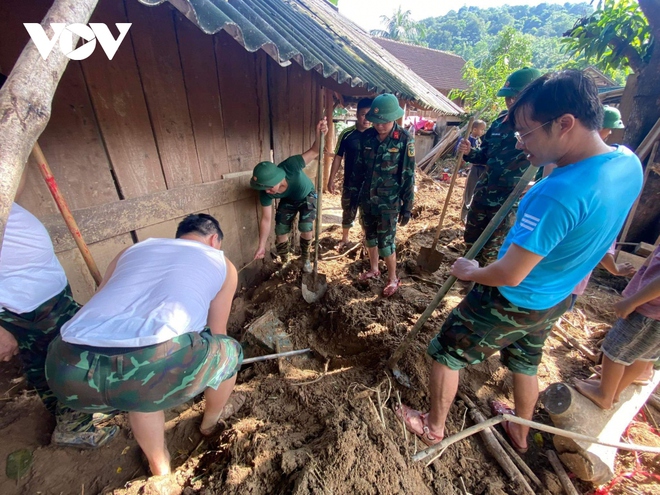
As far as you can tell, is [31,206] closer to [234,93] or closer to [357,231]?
[234,93]

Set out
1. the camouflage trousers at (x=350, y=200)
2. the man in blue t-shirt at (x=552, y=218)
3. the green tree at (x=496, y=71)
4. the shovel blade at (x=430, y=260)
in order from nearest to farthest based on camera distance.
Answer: the man in blue t-shirt at (x=552, y=218)
the camouflage trousers at (x=350, y=200)
the shovel blade at (x=430, y=260)
the green tree at (x=496, y=71)

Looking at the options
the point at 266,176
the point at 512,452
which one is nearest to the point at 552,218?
the point at 512,452

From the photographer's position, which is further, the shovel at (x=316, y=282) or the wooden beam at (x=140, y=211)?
the shovel at (x=316, y=282)

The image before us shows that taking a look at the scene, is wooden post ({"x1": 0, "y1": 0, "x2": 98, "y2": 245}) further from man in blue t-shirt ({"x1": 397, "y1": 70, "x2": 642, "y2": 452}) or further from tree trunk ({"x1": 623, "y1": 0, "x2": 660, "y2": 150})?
tree trunk ({"x1": 623, "y1": 0, "x2": 660, "y2": 150})

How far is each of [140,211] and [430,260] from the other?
12.0 feet

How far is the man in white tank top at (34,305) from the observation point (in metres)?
1.56

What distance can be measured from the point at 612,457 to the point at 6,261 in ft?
12.3

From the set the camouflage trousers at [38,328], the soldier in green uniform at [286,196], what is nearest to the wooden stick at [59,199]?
the camouflage trousers at [38,328]

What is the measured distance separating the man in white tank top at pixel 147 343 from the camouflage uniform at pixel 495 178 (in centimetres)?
300

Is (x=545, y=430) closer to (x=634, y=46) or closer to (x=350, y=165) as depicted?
(x=350, y=165)

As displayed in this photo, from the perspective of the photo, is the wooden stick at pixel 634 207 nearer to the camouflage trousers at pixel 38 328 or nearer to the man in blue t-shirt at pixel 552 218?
the man in blue t-shirt at pixel 552 218

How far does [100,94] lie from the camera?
2119mm

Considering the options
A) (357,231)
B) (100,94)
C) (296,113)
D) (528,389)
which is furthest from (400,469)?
(357,231)

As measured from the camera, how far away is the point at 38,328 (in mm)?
1731
